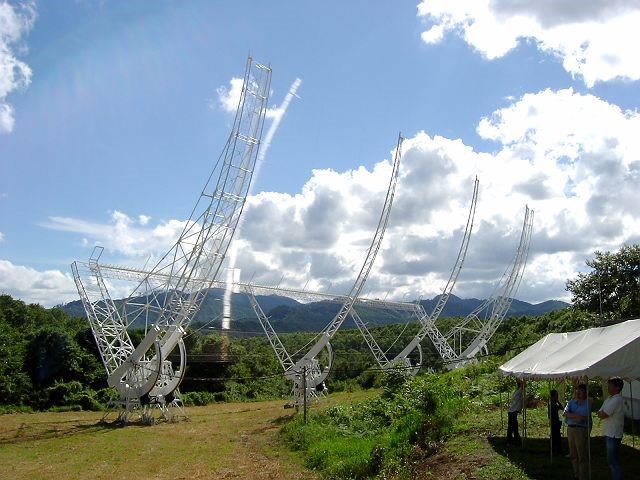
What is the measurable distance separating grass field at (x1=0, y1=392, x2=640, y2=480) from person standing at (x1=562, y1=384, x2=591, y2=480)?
619mm

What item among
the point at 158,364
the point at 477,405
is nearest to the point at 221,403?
the point at 158,364

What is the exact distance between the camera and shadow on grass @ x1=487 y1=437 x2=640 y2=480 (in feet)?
38.2

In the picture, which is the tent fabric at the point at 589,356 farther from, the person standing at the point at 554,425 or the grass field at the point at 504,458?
the grass field at the point at 504,458

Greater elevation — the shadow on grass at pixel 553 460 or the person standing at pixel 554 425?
the person standing at pixel 554 425

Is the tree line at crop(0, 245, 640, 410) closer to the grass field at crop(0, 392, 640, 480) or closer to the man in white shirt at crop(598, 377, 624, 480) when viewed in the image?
the grass field at crop(0, 392, 640, 480)

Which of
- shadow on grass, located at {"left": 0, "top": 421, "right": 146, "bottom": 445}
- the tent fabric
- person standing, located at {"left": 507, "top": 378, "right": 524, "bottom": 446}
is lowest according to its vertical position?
shadow on grass, located at {"left": 0, "top": 421, "right": 146, "bottom": 445}

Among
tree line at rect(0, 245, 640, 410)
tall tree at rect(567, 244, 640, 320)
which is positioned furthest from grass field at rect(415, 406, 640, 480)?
tall tree at rect(567, 244, 640, 320)

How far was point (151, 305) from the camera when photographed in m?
33.6

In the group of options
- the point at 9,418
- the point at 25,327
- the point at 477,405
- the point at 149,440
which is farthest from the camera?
the point at 25,327

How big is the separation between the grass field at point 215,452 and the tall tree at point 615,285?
1215cm

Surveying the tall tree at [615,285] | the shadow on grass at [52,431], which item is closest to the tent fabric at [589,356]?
the tall tree at [615,285]

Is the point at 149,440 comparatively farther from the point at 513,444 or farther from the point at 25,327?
the point at 25,327

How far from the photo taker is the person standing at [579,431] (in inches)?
427

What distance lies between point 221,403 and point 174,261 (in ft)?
54.3
